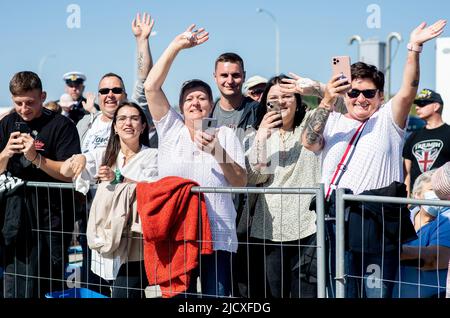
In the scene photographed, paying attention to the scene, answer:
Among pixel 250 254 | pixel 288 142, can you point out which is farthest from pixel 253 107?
→ pixel 250 254

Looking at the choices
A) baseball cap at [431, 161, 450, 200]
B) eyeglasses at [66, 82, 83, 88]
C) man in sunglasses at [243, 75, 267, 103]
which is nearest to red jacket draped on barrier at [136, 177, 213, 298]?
baseball cap at [431, 161, 450, 200]

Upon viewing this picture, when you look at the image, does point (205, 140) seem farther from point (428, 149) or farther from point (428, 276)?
point (428, 149)

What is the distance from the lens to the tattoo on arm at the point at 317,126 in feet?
17.2

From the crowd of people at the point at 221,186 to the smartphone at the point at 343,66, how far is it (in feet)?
0.13

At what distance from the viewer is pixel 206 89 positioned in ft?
18.3

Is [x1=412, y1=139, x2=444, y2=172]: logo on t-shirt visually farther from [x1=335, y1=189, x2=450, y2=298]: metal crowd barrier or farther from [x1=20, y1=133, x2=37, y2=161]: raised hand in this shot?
[x1=20, y1=133, x2=37, y2=161]: raised hand

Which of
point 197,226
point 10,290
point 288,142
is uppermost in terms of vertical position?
point 288,142

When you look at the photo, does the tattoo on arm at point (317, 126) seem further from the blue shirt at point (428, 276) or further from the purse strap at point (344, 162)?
the blue shirt at point (428, 276)

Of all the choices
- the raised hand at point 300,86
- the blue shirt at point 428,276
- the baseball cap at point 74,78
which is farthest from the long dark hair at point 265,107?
the baseball cap at point 74,78

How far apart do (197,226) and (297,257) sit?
73 cm

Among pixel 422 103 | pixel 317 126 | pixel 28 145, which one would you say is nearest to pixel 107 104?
pixel 28 145

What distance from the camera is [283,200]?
5.41 meters
